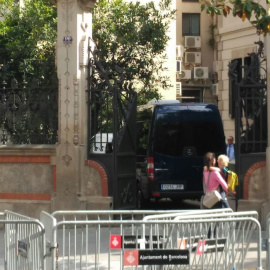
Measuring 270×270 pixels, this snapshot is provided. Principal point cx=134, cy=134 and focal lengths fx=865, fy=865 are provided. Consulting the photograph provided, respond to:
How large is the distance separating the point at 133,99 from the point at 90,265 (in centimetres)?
755

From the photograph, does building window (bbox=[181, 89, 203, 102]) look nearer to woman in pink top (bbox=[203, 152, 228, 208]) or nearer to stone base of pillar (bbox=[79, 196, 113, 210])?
stone base of pillar (bbox=[79, 196, 113, 210])

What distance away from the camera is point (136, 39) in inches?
903

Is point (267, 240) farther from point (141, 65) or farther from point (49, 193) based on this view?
point (141, 65)

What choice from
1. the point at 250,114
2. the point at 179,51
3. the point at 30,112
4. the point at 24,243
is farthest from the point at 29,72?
the point at 24,243

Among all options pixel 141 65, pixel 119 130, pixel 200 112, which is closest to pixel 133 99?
→ pixel 119 130

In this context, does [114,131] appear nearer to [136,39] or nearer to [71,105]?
[71,105]

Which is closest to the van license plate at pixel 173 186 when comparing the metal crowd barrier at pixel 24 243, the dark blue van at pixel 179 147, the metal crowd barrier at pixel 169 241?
the dark blue van at pixel 179 147

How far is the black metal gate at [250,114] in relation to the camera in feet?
53.7

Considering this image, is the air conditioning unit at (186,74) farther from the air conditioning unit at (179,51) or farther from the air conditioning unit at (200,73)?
the air conditioning unit at (179,51)

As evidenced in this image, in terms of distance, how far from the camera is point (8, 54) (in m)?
24.9

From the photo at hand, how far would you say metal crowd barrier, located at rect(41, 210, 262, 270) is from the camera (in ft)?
28.9

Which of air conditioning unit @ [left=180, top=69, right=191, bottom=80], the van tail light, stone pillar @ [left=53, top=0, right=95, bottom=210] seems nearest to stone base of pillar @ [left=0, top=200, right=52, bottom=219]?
stone pillar @ [left=53, top=0, right=95, bottom=210]

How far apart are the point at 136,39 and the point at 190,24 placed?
54.6ft

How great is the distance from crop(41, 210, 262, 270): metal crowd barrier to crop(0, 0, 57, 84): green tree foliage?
13.4 meters
